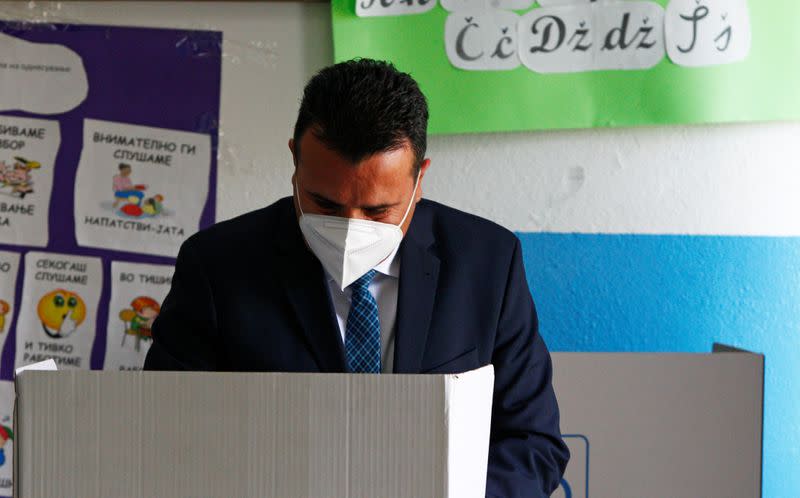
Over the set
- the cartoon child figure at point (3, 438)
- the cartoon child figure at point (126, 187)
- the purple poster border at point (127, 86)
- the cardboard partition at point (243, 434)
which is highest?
the purple poster border at point (127, 86)

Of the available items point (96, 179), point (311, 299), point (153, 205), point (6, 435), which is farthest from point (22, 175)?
point (311, 299)

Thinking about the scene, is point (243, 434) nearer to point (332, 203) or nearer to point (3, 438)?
point (332, 203)

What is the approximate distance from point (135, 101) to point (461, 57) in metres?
0.62

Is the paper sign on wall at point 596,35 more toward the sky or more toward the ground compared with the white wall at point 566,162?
more toward the sky

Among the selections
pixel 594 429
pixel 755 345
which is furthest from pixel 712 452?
pixel 755 345

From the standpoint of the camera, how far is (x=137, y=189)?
162 centimetres

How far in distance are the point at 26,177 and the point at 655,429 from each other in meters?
1.23

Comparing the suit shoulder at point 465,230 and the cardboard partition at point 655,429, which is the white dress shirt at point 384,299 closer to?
the suit shoulder at point 465,230

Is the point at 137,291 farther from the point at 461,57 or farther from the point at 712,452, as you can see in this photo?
the point at 712,452

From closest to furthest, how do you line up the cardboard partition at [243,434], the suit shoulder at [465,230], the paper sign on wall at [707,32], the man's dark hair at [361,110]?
1. the cardboard partition at [243,434]
2. the man's dark hair at [361,110]
3. the suit shoulder at [465,230]
4. the paper sign on wall at [707,32]

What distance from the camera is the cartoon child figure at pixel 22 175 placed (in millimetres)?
1625

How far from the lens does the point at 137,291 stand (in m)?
1.62

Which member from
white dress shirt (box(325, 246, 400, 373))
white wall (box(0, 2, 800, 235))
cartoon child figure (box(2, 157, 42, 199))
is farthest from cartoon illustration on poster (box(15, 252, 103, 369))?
white dress shirt (box(325, 246, 400, 373))

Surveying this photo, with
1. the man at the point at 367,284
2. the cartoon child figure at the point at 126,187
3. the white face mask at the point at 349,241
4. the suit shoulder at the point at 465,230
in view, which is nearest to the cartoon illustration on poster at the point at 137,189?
the cartoon child figure at the point at 126,187
